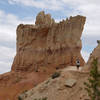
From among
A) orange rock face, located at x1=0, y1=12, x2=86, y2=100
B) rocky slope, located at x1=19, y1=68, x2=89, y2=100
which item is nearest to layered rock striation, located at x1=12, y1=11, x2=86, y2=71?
orange rock face, located at x1=0, y1=12, x2=86, y2=100

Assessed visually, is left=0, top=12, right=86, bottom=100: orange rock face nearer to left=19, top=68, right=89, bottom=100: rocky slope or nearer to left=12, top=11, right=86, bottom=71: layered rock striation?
left=12, top=11, right=86, bottom=71: layered rock striation

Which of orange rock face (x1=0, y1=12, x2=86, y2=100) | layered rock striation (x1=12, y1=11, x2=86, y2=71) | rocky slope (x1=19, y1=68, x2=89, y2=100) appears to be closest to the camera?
rocky slope (x1=19, y1=68, x2=89, y2=100)

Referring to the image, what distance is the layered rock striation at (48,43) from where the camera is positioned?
4131 cm

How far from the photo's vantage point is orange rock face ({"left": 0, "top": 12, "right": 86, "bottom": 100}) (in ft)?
135

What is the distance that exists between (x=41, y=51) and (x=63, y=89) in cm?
2399

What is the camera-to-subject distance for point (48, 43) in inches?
1748

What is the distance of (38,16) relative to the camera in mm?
47406

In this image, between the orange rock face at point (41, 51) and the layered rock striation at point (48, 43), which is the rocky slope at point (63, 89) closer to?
the orange rock face at point (41, 51)

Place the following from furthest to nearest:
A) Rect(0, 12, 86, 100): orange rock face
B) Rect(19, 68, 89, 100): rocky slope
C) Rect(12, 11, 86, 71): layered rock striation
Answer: Rect(12, 11, 86, 71): layered rock striation < Rect(0, 12, 86, 100): orange rock face < Rect(19, 68, 89, 100): rocky slope

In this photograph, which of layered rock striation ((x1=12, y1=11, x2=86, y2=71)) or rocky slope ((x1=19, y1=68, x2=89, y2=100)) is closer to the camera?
rocky slope ((x1=19, y1=68, x2=89, y2=100))

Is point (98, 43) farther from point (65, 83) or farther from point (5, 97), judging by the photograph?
point (5, 97)

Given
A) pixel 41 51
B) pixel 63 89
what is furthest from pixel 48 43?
pixel 63 89

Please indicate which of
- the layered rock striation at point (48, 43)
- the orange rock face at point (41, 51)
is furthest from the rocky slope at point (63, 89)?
the layered rock striation at point (48, 43)

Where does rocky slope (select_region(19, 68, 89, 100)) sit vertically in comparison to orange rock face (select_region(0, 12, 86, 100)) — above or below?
below
